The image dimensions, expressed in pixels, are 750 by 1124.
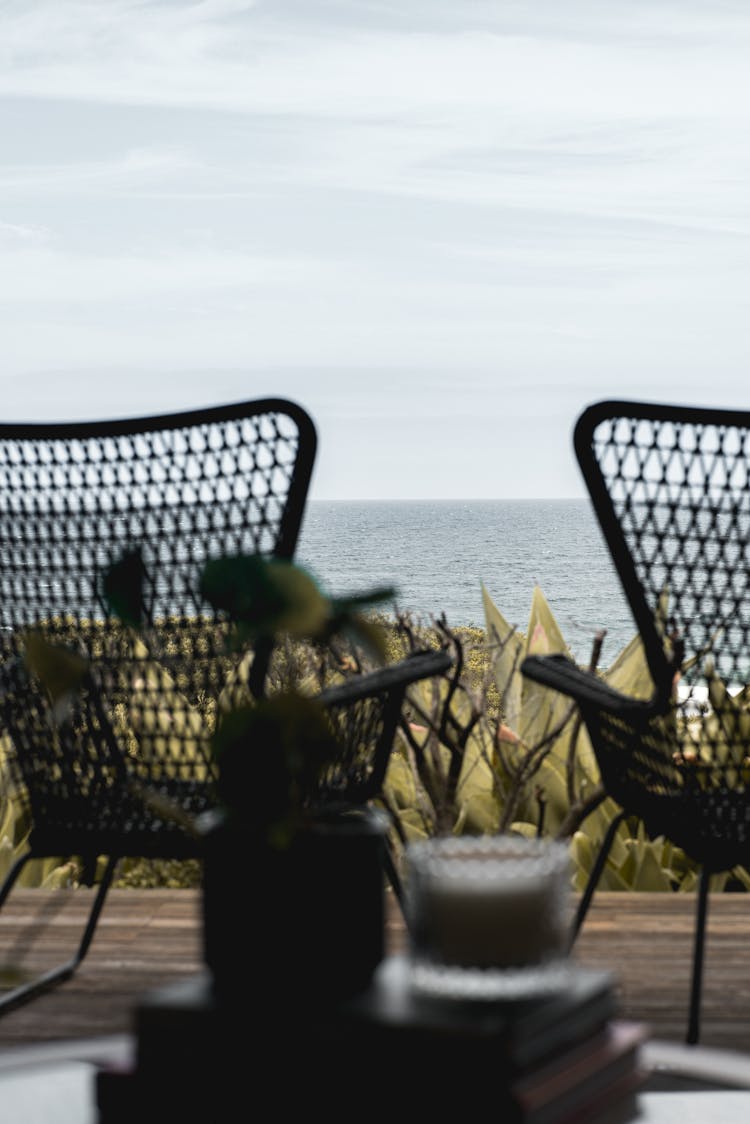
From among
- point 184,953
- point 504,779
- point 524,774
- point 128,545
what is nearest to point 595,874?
point 184,953

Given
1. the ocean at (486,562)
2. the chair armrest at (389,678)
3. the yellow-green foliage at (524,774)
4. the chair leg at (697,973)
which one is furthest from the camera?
the ocean at (486,562)

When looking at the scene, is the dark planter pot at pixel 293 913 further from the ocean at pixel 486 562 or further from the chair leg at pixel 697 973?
the ocean at pixel 486 562

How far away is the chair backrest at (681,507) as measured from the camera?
79.6 inches

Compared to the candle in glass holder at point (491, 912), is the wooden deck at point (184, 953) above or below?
below

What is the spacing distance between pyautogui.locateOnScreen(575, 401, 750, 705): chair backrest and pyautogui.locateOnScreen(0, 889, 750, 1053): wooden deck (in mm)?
515

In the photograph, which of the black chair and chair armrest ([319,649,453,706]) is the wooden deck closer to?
the black chair

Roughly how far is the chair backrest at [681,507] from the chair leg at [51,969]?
2.91 feet

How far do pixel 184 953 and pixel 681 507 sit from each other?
1.10 metres

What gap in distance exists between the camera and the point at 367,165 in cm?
6931

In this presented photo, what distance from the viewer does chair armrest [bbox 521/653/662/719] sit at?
1.72 m

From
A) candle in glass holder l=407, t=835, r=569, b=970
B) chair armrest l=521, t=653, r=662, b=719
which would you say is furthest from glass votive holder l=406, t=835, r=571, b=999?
chair armrest l=521, t=653, r=662, b=719

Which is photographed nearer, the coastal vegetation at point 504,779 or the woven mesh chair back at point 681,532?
the woven mesh chair back at point 681,532

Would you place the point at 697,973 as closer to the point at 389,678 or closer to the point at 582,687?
the point at 582,687

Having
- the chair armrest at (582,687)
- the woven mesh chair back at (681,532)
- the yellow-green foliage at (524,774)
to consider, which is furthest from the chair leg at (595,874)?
the yellow-green foliage at (524,774)
